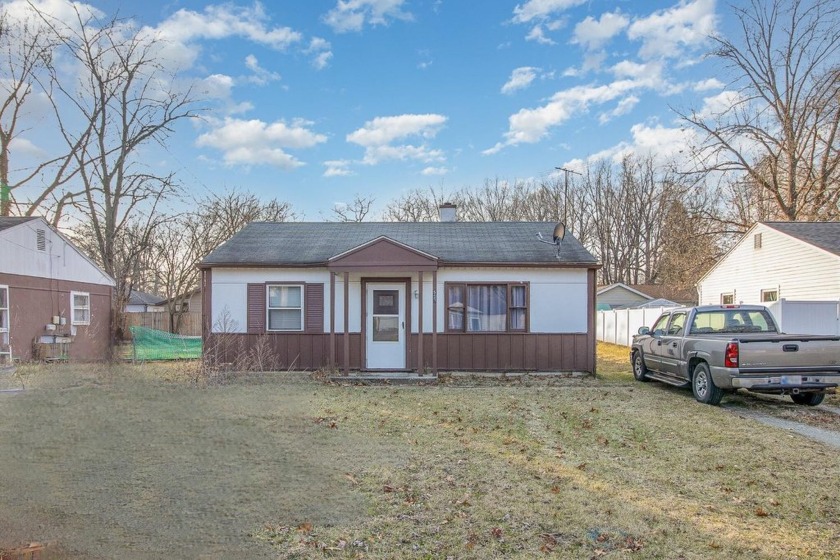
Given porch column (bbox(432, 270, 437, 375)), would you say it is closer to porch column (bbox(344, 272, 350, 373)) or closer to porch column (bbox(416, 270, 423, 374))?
porch column (bbox(416, 270, 423, 374))

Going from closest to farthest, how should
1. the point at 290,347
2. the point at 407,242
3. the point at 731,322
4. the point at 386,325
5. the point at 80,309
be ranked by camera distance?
1. the point at 731,322
2. the point at 290,347
3. the point at 386,325
4. the point at 407,242
5. the point at 80,309

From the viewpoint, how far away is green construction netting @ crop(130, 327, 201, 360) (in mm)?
16367

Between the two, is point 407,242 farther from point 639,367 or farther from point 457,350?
point 639,367

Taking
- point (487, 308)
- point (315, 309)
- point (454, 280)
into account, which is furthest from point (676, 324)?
point (315, 309)

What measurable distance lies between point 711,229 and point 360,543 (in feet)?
99.2

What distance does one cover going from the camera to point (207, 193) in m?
33.5

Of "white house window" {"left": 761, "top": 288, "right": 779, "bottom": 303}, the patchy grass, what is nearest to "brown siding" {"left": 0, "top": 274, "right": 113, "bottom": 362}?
the patchy grass

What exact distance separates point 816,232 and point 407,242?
543 inches

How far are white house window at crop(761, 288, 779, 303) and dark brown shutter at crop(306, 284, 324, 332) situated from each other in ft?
52.1

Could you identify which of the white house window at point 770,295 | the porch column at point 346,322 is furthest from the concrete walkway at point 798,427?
the white house window at point 770,295

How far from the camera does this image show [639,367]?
12.9m

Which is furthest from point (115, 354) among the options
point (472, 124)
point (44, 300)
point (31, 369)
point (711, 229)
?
point (711, 229)

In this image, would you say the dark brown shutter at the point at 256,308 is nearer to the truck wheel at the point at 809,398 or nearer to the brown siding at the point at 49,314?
the brown siding at the point at 49,314

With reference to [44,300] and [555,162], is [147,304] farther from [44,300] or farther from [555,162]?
[555,162]
